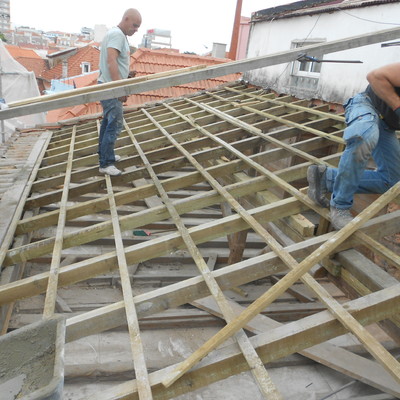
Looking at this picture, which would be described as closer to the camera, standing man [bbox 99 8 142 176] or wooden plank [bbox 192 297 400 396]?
wooden plank [bbox 192 297 400 396]

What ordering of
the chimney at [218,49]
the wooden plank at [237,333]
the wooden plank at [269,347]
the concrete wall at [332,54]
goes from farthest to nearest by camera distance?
the chimney at [218,49] < the concrete wall at [332,54] < the wooden plank at [269,347] < the wooden plank at [237,333]

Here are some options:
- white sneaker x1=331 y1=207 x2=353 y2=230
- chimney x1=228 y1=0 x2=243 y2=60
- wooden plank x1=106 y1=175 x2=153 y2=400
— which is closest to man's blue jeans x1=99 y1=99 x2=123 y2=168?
wooden plank x1=106 y1=175 x2=153 y2=400

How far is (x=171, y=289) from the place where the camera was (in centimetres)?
212

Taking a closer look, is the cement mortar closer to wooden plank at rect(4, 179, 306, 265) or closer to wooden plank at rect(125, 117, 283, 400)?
wooden plank at rect(125, 117, 283, 400)

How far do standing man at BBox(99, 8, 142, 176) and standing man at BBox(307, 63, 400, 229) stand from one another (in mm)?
Result: 2262

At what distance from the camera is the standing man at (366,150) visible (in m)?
2.41

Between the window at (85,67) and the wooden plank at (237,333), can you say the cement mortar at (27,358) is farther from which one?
the window at (85,67)

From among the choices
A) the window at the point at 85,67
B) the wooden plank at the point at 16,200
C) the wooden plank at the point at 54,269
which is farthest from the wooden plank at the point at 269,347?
the window at the point at 85,67

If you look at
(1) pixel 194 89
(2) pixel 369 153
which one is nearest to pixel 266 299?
(2) pixel 369 153

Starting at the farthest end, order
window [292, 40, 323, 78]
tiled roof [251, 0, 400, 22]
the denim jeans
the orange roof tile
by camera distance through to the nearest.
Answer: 1. the orange roof tile
2. window [292, 40, 323, 78]
3. tiled roof [251, 0, 400, 22]
4. the denim jeans

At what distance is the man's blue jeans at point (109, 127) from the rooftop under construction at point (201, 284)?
308mm

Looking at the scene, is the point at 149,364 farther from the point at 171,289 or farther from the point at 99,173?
the point at 99,173

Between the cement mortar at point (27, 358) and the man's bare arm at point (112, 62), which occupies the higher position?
the man's bare arm at point (112, 62)

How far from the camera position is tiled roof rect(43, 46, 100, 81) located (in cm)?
2403
